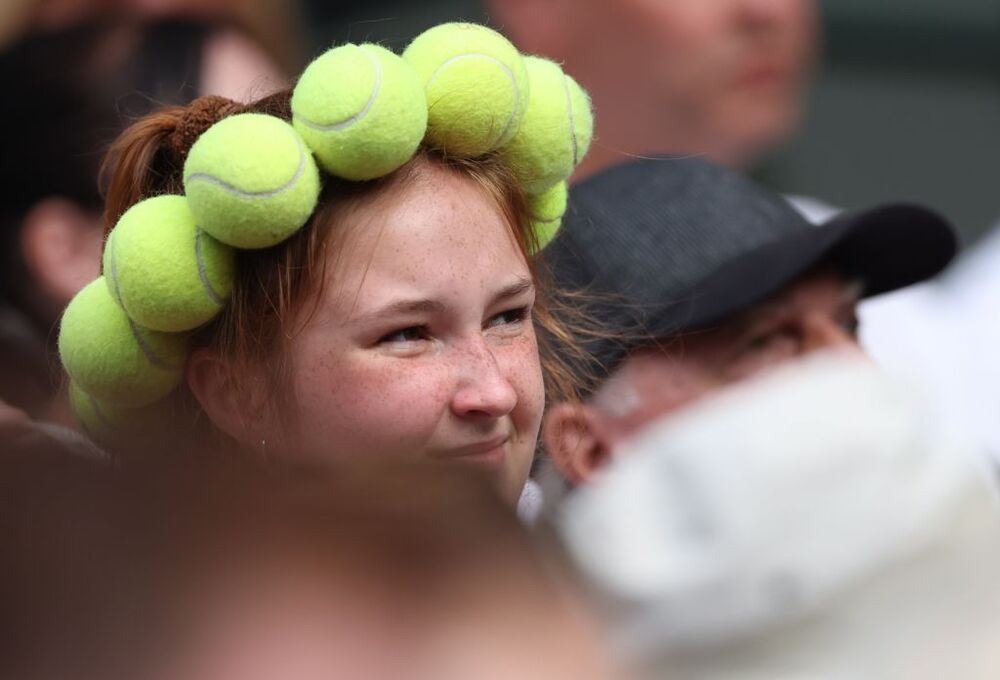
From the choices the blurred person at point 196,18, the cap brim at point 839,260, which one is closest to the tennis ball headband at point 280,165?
the cap brim at point 839,260

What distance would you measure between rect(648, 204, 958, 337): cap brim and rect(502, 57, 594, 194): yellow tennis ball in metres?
0.39

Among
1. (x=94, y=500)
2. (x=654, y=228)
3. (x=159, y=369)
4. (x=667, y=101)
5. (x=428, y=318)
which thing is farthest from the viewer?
(x=667, y=101)

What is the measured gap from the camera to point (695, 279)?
6.37 feet

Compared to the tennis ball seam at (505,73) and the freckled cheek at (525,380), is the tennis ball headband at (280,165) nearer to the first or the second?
the tennis ball seam at (505,73)

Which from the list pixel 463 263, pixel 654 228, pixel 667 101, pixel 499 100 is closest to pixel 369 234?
pixel 463 263

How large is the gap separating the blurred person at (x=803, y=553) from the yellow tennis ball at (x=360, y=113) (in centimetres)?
50

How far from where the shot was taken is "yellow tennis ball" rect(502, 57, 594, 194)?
150cm

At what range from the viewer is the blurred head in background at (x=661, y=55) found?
2.85m

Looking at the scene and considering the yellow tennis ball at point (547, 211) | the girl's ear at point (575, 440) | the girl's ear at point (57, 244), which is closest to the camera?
the yellow tennis ball at point (547, 211)

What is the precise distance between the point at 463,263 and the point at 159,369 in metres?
0.32

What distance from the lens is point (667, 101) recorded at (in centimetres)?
286

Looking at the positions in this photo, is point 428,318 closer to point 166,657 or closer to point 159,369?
point 159,369

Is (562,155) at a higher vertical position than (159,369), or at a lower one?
higher

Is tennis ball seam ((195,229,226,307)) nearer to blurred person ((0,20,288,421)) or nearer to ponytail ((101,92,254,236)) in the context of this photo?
ponytail ((101,92,254,236))
